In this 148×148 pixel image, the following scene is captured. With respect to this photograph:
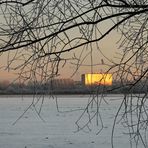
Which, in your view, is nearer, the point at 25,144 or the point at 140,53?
the point at 140,53

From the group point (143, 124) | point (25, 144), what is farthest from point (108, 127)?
point (143, 124)

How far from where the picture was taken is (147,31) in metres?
4.49

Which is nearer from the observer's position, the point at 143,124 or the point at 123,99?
the point at 123,99

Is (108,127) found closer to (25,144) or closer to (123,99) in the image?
(25,144)

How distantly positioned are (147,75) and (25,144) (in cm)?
Result: 1074

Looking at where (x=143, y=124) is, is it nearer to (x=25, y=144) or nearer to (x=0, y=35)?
(x=0, y=35)

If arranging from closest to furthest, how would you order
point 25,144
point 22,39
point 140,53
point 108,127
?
1. point 22,39
2. point 140,53
3. point 25,144
4. point 108,127

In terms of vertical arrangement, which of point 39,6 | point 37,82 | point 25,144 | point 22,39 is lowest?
point 25,144

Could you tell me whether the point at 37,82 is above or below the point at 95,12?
below

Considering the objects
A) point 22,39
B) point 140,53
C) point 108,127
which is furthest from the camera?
point 108,127

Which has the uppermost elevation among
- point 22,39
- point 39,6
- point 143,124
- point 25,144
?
point 39,6

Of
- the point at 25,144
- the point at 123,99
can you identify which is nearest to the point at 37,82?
the point at 123,99

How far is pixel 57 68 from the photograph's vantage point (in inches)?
169

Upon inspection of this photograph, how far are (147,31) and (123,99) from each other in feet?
2.18
